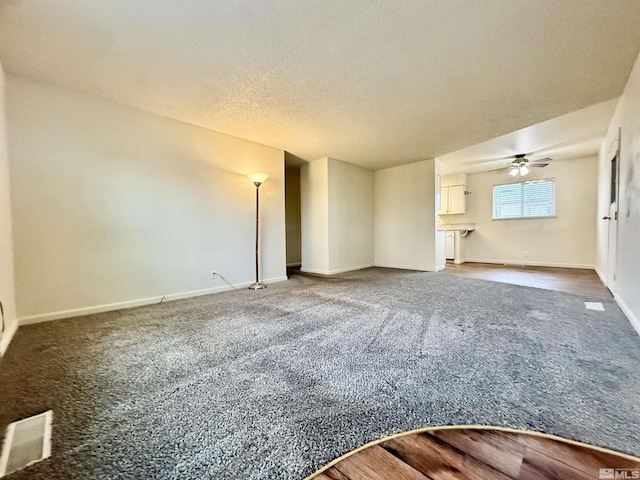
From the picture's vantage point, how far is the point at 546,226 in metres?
6.04

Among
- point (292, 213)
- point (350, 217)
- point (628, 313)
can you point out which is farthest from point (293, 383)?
point (292, 213)

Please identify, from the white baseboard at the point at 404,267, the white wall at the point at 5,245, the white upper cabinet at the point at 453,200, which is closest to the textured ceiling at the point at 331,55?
the white wall at the point at 5,245

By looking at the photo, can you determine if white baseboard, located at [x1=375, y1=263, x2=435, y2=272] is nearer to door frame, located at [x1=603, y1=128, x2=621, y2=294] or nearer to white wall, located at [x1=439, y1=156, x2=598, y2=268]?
white wall, located at [x1=439, y1=156, x2=598, y2=268]

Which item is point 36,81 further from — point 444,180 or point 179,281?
point 444,180

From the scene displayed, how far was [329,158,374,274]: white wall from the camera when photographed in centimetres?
537

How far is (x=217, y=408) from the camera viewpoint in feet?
4.03

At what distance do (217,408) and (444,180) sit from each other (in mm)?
7676

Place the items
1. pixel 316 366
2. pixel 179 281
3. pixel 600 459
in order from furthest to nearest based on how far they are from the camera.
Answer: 1. pixel 179 281
2. pixel 316 366
3. pixel 600 459

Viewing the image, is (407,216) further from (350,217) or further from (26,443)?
(26,443)

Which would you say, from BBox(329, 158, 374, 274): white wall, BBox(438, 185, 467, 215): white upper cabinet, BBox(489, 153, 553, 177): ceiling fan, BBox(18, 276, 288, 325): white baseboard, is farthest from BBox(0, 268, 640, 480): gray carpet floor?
BBox(438, 185, 467, 215): white upper cabinet

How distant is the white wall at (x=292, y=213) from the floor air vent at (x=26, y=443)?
546 centimetres

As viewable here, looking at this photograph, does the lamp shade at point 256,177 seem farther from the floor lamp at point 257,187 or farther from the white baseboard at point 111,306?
the white baseboard at point 111,306

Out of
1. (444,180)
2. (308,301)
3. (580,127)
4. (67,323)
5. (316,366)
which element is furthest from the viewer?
(444,180)

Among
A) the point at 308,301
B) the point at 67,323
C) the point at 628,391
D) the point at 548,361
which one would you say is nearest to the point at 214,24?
the point at 308,301
